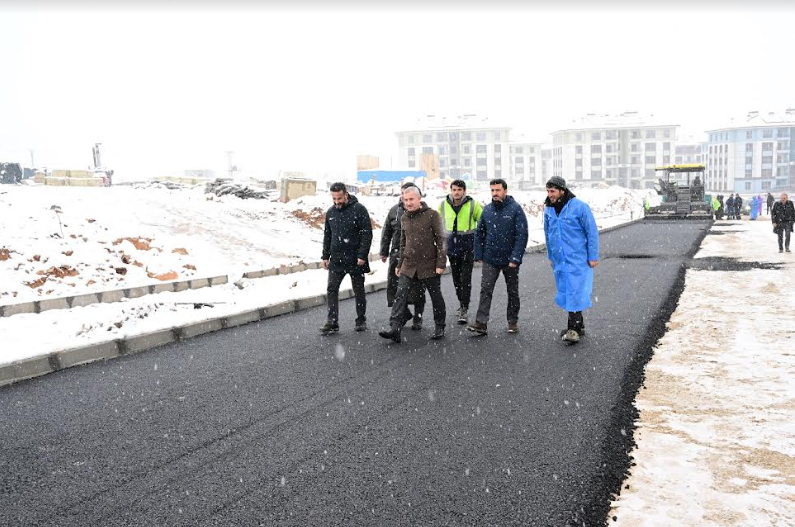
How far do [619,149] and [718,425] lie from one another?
4438 inches

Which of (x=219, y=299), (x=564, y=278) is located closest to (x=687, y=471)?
(x=564, y=278)

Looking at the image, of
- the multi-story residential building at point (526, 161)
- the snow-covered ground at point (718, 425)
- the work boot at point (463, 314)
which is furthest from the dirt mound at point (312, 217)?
the multi-story residential building at point (526, 161)

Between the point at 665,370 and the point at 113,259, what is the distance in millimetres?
10397

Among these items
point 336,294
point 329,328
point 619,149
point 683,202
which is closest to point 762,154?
point 619,149

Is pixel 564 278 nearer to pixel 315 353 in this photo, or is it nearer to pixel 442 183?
pixel 315 353

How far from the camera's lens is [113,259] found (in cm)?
1261

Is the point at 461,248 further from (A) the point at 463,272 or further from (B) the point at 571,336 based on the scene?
(B) the point at 571,336

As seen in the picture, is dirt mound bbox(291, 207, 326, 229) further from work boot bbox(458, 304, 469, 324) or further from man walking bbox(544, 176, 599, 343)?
man walking bbox(544, 176, 599, 343)

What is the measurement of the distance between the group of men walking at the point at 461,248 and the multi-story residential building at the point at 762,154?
116652mm

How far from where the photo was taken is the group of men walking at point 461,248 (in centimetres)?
742

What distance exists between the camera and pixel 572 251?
743 cm

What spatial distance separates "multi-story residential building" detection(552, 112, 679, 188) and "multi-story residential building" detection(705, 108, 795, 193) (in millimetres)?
11905

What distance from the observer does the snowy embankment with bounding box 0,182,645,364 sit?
27.7 feet

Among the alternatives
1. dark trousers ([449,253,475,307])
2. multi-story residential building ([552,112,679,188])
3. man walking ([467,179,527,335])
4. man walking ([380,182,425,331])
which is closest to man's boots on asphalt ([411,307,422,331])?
man walking ([380,182,425,331])
